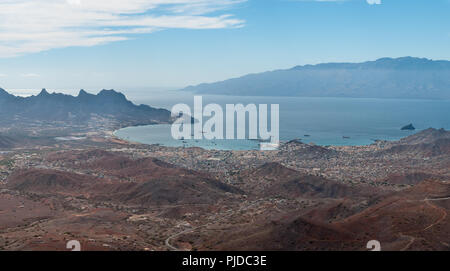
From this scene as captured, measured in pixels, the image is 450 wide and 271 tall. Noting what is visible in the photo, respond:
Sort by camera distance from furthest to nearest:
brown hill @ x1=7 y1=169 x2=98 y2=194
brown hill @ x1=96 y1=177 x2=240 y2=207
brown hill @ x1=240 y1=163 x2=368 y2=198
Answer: brown hill @ x1=7 y1=169 x2=98 y2=194 < brown hill @ x1=240 y1=163 x2=368 y2=198 < brown hill @ x1=96 y1=177 x2=240 y2=207

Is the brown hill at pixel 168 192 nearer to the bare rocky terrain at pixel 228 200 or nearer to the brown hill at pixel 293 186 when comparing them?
the bare rocky terrain at pixel 228 200

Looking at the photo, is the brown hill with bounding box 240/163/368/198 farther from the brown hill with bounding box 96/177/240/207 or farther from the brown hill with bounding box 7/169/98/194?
the brown hill with bounding box 7/169/98/194

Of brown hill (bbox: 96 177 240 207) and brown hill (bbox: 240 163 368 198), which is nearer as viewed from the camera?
brown hill (bbox: 96 177 240 207)

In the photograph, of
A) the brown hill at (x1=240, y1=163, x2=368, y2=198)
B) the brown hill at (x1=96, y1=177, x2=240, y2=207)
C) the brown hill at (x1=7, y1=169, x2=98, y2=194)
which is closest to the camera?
the brown hill at (x1=96, y1=177, x2=240, y2=207)

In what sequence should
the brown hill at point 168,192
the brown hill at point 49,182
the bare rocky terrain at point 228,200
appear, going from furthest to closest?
1. the brown hill at point 49,182
2. the brown hill at point 168,192
3. the bare rocky terrain at point 228,200

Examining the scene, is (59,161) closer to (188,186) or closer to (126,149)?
(126,149)

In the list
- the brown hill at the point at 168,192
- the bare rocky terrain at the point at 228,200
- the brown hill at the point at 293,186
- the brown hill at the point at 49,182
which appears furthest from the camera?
the brown hill at the point at 49,182

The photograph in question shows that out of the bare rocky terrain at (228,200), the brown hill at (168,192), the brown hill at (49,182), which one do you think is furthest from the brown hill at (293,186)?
the brown hill at (49,182)

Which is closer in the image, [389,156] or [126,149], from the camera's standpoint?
[389,156]

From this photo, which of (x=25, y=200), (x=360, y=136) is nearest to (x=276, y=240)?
(x=25, y=200)

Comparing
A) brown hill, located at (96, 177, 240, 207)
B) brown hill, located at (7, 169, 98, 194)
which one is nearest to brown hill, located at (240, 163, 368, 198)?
brown hill, located at (96, 177, 240, 207)

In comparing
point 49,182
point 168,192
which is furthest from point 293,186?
point 49,182
